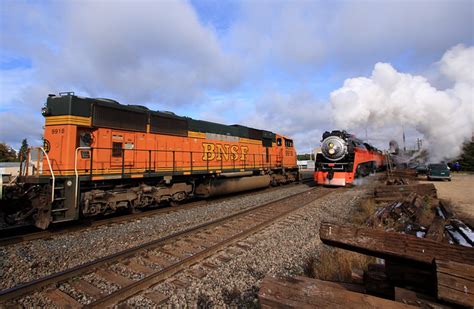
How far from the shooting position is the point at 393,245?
2.39 meters

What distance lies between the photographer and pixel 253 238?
6.47 metres

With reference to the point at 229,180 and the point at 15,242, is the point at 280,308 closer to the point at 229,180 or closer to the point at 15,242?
the point at 15,242

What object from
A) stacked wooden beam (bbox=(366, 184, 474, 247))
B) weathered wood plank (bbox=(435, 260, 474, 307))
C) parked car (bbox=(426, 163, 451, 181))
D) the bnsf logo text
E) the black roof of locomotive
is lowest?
stacked wooden beam (bbox=(366, 184, 474, 247))

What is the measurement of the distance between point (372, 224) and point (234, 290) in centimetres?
477

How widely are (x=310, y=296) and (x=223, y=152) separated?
11.6m

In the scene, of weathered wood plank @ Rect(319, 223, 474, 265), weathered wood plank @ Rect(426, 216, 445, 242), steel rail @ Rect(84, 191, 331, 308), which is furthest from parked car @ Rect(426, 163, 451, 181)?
weathered wood plank @ Rect(319, 223, 474, 265)

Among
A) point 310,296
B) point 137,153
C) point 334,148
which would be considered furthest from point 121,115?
point 334,148

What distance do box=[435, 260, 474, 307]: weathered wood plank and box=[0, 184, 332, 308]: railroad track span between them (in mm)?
3421

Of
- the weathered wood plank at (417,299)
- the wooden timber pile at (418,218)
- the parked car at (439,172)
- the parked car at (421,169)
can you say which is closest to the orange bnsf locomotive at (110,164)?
the wooden timber pile at (418,218)

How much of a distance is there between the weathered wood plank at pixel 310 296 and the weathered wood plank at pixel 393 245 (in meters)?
0.48

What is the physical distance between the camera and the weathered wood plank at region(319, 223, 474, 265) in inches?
82.9

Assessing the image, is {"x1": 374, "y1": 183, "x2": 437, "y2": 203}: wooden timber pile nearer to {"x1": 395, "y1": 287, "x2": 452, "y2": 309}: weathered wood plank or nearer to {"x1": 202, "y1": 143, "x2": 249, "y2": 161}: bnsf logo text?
{"x1": 202, "y1": 143, "x2": 249, "y2": 161}: bnsf logo text

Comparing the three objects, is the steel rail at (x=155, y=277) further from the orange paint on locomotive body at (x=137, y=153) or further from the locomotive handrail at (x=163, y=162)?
the orange paint on locomotive body at (x=137, y=153)

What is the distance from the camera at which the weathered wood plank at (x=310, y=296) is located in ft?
6.53
